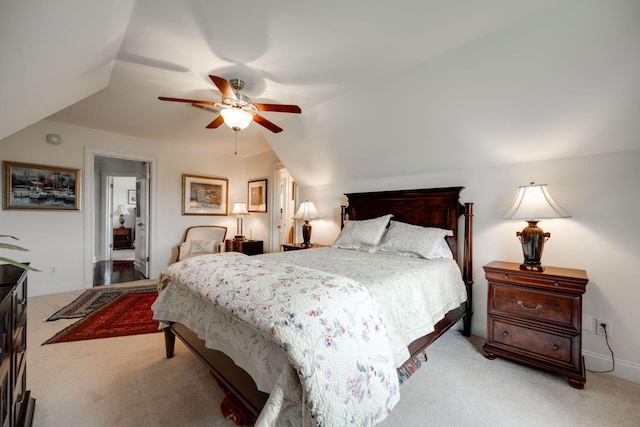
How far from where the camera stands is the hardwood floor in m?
4.58

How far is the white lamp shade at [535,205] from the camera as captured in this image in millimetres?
2111

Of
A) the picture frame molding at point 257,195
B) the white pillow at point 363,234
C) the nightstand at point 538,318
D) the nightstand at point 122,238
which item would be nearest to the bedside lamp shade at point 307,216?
the white pillow at point 363,234

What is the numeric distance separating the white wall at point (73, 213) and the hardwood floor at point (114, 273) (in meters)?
0.50

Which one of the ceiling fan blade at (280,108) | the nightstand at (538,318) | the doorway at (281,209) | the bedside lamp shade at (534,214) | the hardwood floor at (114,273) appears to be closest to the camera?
the nightstand at (538,318)

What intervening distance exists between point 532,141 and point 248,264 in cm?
260

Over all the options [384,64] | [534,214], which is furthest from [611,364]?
[384,64]

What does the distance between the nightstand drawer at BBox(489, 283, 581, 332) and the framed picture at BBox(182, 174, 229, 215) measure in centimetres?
479

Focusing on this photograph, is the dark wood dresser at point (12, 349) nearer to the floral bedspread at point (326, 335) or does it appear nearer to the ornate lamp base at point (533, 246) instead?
the floral bedspread at point (326, 335)

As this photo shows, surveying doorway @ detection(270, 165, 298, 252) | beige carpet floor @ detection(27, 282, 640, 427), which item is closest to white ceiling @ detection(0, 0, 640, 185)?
beige carpet floor @ detection(27, 282, 640, 427)

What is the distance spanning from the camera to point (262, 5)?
64.9 inches

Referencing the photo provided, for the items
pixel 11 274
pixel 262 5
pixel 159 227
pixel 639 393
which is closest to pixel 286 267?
pixel 11 274

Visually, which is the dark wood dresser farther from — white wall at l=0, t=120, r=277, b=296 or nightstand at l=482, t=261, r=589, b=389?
white wall at l=0, t=120, r=277, b=296

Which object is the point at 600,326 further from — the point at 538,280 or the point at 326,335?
the point at 326,335

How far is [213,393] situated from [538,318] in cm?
245
